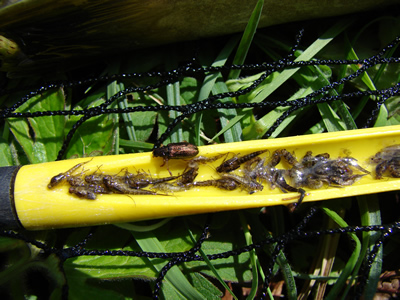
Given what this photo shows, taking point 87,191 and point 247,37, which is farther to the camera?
point 247,37

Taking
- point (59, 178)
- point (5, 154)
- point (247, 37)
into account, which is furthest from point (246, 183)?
point (5, 154)

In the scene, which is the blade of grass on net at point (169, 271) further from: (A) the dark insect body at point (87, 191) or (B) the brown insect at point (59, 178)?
(B) the brown insect at point (59, 178)

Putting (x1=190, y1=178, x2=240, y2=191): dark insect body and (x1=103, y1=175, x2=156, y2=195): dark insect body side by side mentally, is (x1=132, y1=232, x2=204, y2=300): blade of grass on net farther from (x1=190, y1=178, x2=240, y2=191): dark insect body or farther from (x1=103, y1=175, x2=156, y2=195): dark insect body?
(x1=190, y1=178, x2=240, y2=191): dark insect body

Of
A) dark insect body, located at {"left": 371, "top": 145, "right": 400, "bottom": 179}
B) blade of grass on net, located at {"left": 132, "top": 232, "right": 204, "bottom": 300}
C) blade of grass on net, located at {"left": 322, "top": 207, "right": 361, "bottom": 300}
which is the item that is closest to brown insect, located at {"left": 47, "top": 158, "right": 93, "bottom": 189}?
blade of grass on net, located at {"left": 132, "top": 232, "right": 204, "bottom": 300}

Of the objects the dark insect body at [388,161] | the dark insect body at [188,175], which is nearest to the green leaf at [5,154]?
Answer: the dark insect body at [188,175]

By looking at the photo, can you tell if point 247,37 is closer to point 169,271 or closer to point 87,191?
point 87,191
